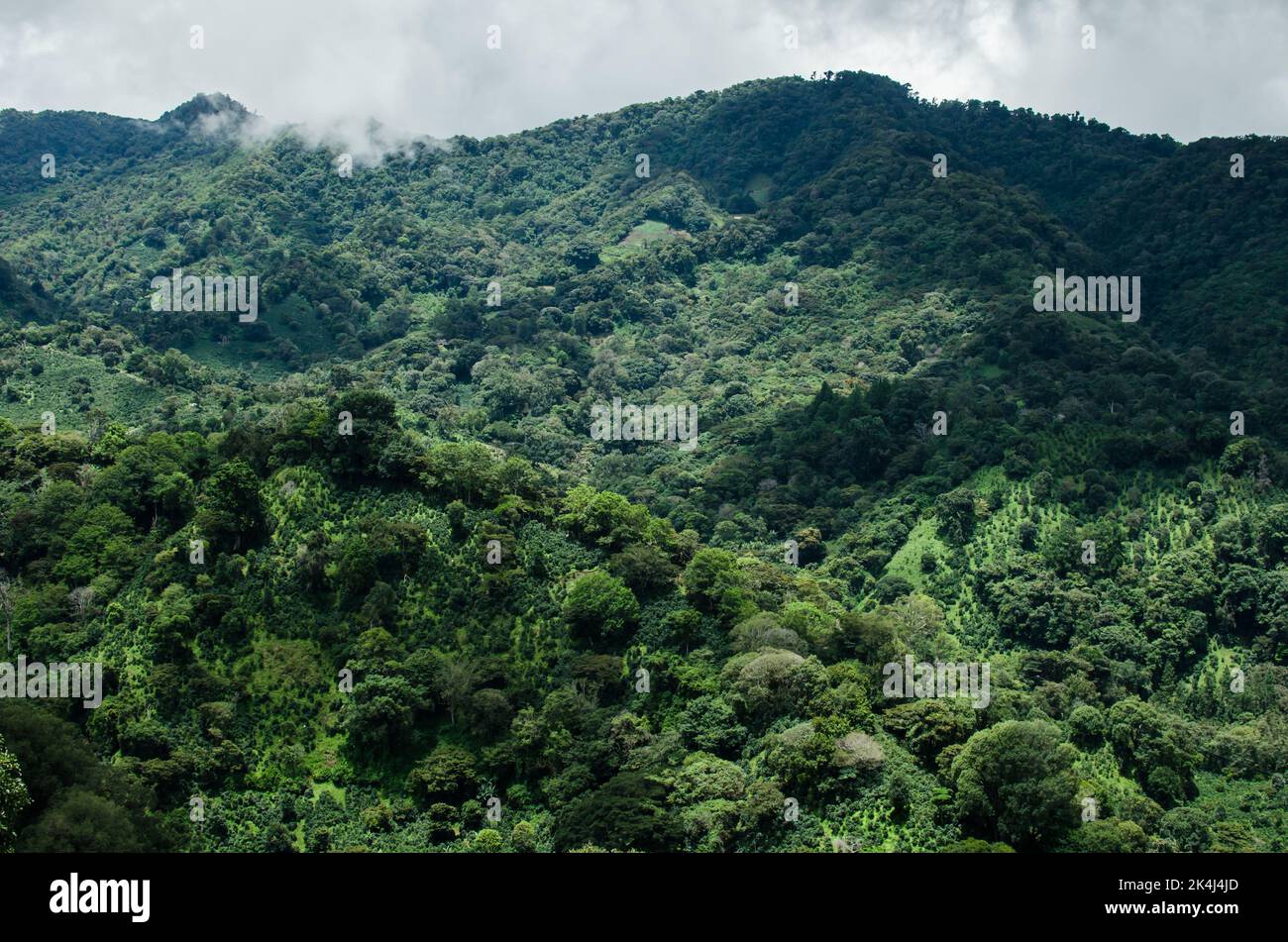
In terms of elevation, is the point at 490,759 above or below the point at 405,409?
below

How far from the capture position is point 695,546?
65.1 m

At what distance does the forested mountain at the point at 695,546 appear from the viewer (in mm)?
46375

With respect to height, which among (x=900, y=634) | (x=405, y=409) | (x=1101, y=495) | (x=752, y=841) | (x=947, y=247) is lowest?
(x=752, y=841)

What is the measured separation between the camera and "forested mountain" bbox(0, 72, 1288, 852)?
152ft

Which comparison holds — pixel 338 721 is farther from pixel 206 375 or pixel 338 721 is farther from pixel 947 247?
pixel 947 247

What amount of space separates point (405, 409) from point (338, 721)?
70.1 metres

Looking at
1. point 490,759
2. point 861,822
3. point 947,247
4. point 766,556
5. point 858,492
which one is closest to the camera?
point 861,822

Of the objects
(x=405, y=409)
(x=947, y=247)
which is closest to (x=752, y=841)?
(x=405, y=409)

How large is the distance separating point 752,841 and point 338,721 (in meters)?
19.4

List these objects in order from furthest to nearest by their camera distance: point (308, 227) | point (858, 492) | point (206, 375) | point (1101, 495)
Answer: point (308, 227)
point (206, 375)
point (858, 492)
point (1101, 495)

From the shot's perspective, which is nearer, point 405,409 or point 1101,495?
point 1101,495
